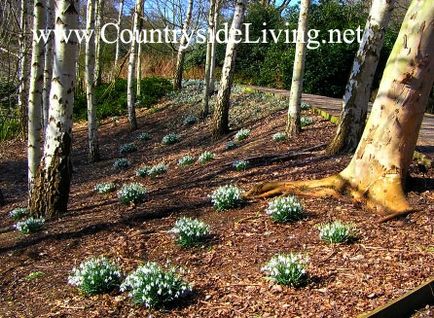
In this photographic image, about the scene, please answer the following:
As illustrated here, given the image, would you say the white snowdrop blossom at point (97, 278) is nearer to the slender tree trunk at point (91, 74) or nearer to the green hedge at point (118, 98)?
the slender tree trunk at point (91, 74)

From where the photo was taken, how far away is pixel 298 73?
8.69m

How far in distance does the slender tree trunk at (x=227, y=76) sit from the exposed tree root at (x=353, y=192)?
17.1 feet

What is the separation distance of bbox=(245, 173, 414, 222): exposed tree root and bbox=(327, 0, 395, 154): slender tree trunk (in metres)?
1.84

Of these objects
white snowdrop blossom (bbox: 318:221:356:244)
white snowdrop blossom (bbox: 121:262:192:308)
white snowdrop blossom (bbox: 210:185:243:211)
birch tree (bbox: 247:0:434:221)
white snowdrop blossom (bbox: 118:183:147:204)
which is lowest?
white snowdrop blossom (bbox: 118:183:147:204)

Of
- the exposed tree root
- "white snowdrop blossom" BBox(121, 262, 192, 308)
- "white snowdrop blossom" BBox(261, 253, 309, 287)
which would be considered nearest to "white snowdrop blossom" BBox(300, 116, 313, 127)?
the exposed tree root

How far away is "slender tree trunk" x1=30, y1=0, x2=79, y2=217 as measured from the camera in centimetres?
602

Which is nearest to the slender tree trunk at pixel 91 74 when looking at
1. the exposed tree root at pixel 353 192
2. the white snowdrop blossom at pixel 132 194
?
the white snowdrop blossom at pixel 132 194

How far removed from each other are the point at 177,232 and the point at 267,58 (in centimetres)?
1836

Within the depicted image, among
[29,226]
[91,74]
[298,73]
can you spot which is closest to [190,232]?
[29,226]

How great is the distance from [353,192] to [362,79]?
2.37 m

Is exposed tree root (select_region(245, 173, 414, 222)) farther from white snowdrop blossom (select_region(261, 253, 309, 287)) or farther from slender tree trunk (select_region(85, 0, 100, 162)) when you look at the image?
slender tree trunk (select_region(85, 0, 100, 162))

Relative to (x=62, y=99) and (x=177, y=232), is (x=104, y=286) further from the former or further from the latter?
(x=62, y=99)

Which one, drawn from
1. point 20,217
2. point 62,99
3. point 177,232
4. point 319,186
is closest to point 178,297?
point 177,232

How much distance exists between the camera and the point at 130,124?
55.6 feet
